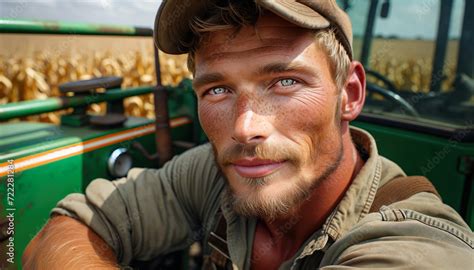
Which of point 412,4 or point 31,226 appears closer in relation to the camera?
point 31,226

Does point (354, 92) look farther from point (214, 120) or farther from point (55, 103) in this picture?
point (55, 103)

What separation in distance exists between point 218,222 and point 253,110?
1.91ft

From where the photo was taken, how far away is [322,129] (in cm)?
121

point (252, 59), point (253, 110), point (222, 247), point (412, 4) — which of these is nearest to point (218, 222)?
point (222, 247)

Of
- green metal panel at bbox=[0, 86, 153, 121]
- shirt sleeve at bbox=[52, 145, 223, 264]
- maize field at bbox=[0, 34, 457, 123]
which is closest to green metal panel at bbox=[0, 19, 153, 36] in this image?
green metal panel at bbox=[0, 86, 153, 121]

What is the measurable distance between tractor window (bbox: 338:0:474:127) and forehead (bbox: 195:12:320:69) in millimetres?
1251

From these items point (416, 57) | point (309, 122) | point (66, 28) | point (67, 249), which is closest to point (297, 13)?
point (309, 122)

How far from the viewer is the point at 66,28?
180 cm

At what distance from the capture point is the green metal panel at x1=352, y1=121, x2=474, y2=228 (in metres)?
1.75

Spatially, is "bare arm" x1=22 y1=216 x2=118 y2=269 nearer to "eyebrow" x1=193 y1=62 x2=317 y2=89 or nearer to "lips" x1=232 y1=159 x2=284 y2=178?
"lips" x1=232 y1=159 x2=284 y2=178

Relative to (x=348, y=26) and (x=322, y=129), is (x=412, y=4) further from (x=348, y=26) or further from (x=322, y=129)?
(x=322, y=129)

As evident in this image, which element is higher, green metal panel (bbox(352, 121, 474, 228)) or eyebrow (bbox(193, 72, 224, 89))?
eyebrow (bbox(193, 72, 224, 89))

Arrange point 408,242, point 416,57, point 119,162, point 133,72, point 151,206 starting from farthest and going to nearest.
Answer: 1. point 133,72
2. point 416,57
3. point 119,162
4. point 151,206
5. point 408,242

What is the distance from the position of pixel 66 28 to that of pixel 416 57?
221cm
